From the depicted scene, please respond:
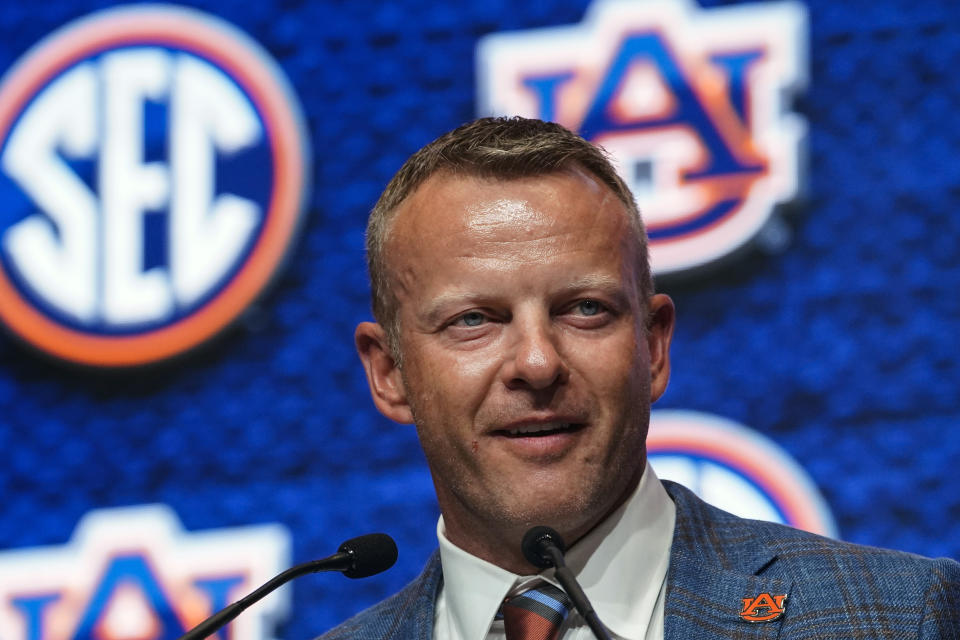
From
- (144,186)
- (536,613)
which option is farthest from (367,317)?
(536,613)

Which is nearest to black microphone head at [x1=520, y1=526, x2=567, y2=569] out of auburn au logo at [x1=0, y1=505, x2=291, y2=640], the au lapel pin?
the au lapel pin

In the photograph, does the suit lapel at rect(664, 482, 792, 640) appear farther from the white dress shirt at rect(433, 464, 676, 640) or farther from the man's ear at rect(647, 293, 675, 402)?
the man's ear at rect(647, 293, 675, 402)

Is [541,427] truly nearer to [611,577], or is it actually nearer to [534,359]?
[534,359]

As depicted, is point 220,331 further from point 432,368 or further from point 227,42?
point 432,368

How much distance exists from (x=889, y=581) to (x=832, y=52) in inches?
70.2

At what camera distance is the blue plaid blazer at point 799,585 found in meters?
1.97

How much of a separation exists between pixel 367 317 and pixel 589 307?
63.0 inches

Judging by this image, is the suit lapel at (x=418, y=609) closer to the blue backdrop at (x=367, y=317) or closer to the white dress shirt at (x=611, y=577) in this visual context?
the white dress shirt at (x=611, y=577)

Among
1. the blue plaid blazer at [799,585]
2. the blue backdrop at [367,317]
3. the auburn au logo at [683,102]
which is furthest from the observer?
the auburn au logo at [683,102]

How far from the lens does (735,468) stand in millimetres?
3330

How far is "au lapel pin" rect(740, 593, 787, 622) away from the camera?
2.02 meters

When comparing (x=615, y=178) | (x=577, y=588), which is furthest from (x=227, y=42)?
(x=577, y=588)

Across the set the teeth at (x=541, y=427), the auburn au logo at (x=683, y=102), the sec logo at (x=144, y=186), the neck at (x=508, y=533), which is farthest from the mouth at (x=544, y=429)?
the sec logo at (x=144, y=186)

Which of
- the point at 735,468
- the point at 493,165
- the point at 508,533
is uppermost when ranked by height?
the point at 493,165
